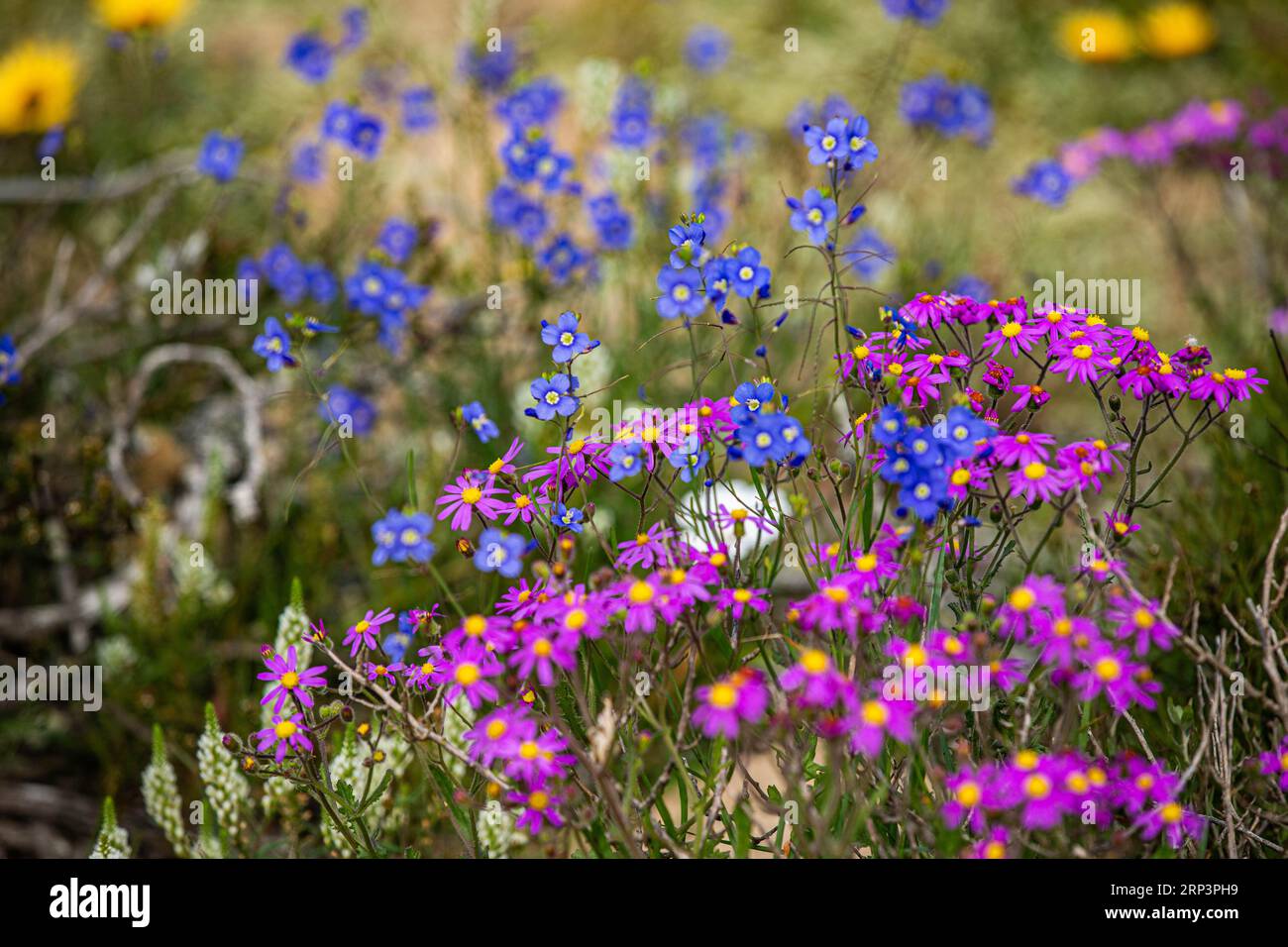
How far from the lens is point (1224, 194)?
4191 millimetres

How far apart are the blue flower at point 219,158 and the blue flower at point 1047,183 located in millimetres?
2561

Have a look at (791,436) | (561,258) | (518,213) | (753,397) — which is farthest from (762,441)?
(518,213)

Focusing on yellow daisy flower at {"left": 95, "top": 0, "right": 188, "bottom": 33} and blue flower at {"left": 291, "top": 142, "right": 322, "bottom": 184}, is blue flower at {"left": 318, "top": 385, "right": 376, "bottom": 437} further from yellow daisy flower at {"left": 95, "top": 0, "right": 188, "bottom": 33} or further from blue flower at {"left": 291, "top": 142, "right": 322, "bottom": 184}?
yellow daisy flower at {"left": 95, "top": 0, "right": 188, "bottom": 33}

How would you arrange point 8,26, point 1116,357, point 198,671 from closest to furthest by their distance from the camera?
point 1116,357, point 198,671, point 8,26

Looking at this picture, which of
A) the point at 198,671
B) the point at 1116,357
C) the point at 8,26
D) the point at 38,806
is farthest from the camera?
the point at 8,26

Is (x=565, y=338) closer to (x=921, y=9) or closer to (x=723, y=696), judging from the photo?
(x=723, y=696)

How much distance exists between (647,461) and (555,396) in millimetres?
191

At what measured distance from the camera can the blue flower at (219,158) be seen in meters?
3.32

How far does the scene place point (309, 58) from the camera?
3.76 m

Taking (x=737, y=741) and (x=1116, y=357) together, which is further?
(x=1116, y=357)
